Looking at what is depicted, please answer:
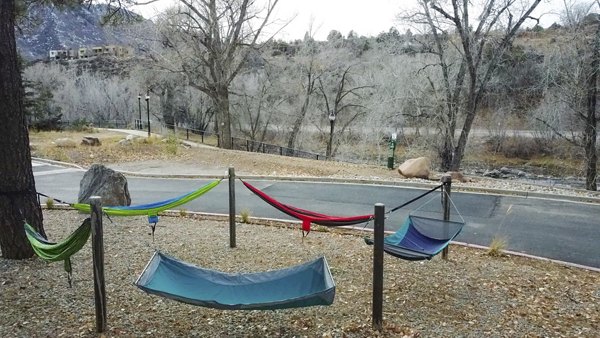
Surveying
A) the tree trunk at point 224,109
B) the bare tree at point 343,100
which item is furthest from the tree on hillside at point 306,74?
the tree trunk at point 224,109

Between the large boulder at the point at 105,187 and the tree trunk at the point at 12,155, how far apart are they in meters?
2.53

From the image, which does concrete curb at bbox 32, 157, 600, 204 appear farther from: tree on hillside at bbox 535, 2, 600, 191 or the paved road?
tree on hillside at bbox 535, 2, 600, 191

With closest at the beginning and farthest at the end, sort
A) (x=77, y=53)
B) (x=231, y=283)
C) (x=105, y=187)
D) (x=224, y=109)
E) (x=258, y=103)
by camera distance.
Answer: (x=231, y=283) < (x=105, y=187) < (x=224, y=109) < (x=258, y=103) < (x=77, y=53)

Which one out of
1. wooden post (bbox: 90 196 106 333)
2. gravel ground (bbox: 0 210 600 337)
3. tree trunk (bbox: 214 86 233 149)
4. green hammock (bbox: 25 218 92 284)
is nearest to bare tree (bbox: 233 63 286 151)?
tree trunk (bbox: 214 86 233 149)

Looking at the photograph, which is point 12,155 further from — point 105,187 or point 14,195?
point 105,187

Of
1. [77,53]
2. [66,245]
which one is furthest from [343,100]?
[77,53]

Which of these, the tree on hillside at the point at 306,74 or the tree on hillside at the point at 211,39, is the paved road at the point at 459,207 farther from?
the tree on hillside at the point at 306,74

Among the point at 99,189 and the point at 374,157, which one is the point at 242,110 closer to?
the point at 374,157

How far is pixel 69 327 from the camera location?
348cm

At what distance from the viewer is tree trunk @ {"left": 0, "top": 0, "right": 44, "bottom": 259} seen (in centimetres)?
476

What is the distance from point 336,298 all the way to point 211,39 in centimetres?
1739

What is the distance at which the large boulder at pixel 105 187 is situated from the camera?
24.8ft

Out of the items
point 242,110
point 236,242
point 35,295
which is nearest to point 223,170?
point 236,242

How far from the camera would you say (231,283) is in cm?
362
